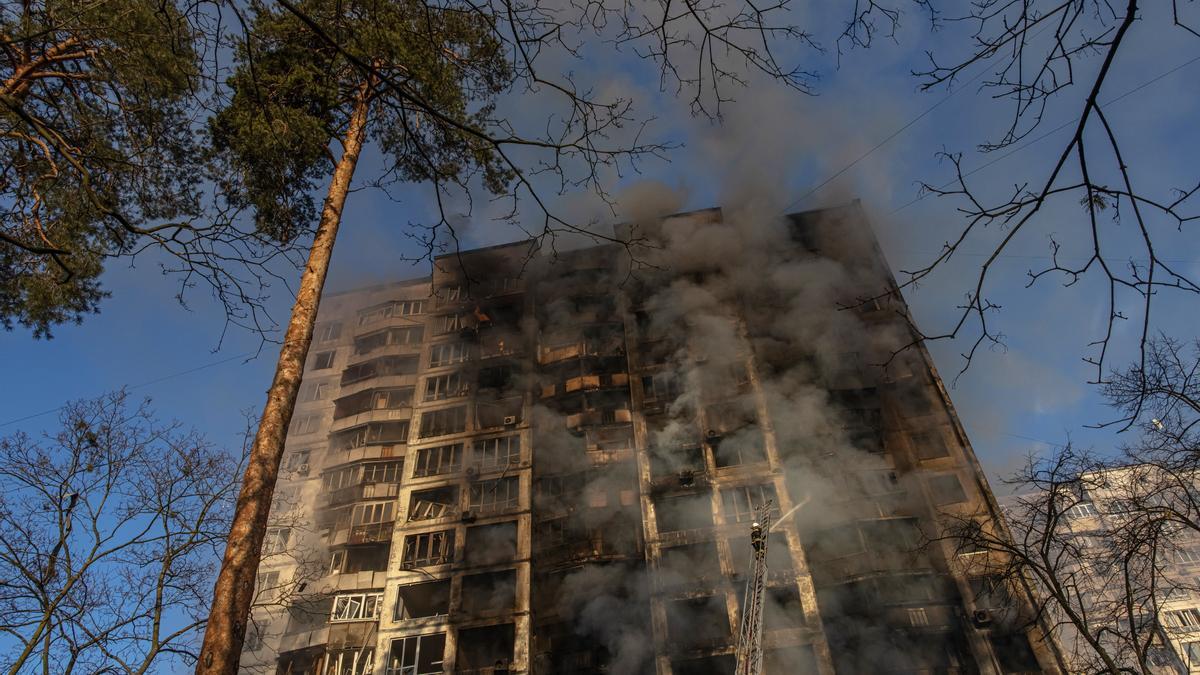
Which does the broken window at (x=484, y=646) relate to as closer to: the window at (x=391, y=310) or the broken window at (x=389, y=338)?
the broken window at (x=389, y=338)

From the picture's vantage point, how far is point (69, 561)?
484 inches

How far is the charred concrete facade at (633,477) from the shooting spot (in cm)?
2819

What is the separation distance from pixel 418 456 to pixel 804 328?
24781 mm

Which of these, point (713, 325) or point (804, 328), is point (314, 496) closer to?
point (713, 325)

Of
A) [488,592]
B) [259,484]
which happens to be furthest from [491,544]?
[259,484]

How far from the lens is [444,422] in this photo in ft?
121

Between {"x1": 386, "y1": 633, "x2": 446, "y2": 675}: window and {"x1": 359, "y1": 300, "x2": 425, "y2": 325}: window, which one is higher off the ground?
{"x1": 359, "y1": 300, "x2": 425, "y2": 325}: window

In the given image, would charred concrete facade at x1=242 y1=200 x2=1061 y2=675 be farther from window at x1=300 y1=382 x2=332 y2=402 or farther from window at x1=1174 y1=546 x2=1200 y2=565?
window at x1=1174 y1=546 x2=1200 y2=565

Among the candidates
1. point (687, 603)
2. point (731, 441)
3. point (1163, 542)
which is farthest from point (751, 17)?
point (731, 441)

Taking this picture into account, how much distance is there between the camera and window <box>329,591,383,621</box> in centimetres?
2998

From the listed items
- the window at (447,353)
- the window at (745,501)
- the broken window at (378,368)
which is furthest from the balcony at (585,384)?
the window at (745,501)

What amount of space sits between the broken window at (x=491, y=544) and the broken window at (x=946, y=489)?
21847 millimetres

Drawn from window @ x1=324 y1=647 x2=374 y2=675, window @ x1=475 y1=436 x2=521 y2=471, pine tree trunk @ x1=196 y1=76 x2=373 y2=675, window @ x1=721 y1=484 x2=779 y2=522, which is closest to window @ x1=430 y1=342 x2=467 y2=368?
window @ x1=475 y1=436 x2=521 y2=471

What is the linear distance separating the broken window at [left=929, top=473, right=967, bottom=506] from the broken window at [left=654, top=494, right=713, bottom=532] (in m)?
11.5
